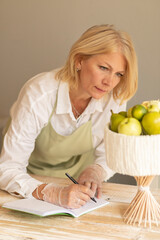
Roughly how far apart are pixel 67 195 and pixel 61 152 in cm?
60

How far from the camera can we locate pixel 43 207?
5.32 ft

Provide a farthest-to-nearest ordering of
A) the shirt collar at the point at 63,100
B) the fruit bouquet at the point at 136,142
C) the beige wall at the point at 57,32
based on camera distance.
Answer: the beige wall at the point at 57,32
the shirt collar at the point at 63,100
the fruit bouquet at the point at 136,142

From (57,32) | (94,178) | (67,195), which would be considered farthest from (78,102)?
(57,32)

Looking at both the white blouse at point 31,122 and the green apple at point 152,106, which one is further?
the white blouse at point 31,122

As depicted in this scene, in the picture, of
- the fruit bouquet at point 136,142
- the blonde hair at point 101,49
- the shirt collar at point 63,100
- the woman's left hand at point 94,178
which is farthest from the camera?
the shirt collar at point 63,100

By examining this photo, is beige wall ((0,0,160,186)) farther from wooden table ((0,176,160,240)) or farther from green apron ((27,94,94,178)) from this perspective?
wooden table ((0,176,160,240))

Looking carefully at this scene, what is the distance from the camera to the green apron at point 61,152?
2164mm

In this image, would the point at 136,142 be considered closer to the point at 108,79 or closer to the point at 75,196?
the point at 75,196

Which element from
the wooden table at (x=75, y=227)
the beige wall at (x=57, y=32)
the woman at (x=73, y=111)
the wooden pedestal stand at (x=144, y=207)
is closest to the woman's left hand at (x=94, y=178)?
the woman at (x=73, y=111)

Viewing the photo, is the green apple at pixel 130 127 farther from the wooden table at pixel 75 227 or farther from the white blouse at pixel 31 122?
the white blouse at pixel 31 122

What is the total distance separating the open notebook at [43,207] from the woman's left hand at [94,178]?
3.8 inches

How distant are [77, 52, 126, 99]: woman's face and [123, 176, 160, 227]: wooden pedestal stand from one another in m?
0.61

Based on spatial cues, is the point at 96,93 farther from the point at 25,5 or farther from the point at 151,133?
the point at 25,5

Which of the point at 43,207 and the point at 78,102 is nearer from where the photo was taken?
the point at 43,207
